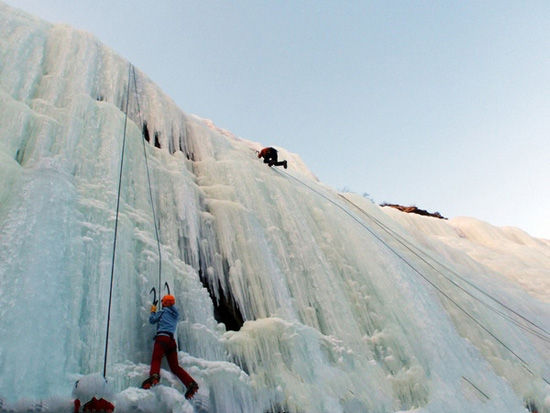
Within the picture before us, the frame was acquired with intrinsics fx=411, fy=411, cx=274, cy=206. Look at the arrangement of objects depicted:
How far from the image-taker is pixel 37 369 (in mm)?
2309

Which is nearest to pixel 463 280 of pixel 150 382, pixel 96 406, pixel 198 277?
pixel 198 277

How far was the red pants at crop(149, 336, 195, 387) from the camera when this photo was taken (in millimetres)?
2809

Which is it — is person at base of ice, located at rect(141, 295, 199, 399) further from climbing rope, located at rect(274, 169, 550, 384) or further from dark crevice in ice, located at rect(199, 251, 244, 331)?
climbing rope, located at rect(274, 169, 550, 384)

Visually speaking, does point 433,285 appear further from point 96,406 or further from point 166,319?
point 96,406

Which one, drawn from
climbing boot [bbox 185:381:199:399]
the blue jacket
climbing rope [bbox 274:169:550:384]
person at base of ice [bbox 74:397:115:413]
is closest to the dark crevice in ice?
the blue jacket

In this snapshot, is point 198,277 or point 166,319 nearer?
point 166,319

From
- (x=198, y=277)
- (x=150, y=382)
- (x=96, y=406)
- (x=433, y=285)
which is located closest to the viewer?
(x=96, y=406)

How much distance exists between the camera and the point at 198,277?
3945 mm

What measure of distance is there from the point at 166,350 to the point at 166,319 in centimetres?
21

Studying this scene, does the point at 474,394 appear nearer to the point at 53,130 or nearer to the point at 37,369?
the point at 37,369

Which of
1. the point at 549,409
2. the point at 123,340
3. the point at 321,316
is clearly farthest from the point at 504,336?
the point at 123,340

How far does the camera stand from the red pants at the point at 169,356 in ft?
9.21

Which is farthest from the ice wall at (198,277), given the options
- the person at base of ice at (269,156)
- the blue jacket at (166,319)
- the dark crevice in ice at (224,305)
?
the person at base of ice at (269,156)

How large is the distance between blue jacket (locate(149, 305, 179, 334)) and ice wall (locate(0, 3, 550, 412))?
18cm
